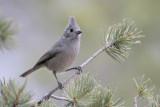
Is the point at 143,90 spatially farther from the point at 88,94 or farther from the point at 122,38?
the point at 122,38

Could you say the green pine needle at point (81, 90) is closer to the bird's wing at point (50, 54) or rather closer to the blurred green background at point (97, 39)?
the blurred green background at point (97, 39)

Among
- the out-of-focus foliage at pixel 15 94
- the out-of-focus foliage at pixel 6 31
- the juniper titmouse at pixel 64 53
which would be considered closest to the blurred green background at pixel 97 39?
the juniper titmouse at pixel 64 53

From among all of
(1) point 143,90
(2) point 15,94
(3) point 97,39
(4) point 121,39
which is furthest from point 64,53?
(2) point 15,94

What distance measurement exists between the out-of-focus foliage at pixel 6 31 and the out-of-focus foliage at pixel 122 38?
2.75 ft

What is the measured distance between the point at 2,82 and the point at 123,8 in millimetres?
3142

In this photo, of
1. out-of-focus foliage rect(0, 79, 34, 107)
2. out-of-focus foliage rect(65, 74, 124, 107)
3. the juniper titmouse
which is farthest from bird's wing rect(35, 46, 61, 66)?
out-of-focus foliage rect(0, 79, 34, 107)

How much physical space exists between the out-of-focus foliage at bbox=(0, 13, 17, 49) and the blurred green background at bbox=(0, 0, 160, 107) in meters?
1.22

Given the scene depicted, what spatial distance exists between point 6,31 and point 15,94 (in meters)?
0.94

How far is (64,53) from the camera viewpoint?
3727 millimetres

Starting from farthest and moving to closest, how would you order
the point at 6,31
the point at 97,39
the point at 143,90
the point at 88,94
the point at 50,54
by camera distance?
the point at 97,39 → the point at 50,54 → the point at 6,31 → the point at 143,90 → the point at 88,94

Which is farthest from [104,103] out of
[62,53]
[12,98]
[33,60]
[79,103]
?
[33,60]

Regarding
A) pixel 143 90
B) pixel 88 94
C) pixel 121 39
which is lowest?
pixel 143 90

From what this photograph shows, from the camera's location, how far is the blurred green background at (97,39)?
12.4 ft

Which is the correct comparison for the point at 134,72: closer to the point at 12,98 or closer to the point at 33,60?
the point at 33,60
